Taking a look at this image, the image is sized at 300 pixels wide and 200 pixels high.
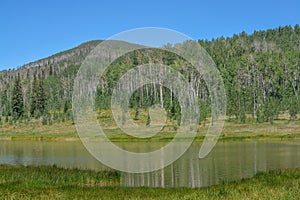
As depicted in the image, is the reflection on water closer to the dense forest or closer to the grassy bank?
the grassy bank

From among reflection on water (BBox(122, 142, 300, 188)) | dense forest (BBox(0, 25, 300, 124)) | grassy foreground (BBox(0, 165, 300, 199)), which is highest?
dense forest (BBox(0, 25, 300, 124))

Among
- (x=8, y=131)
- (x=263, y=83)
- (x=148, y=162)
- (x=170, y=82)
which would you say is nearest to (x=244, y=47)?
(x=263, y=83)

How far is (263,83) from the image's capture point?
137 meters

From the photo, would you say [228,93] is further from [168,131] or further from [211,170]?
[211,170]

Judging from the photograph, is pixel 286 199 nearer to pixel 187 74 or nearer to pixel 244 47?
pixel 187 74

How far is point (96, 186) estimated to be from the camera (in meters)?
26.1

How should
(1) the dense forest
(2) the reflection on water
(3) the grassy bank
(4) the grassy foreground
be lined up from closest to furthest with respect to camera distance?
1. (4) the grassy foreground
2. (2) the reflection on water
3. (3) the grassy bank
4. (1) the dense forest

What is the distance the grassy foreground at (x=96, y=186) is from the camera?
771 inches

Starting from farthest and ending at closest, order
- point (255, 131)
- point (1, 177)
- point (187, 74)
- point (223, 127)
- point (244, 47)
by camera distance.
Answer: point (244, 47)
point (187, 74)
point (223, 127)
point (255, 131)
point (1, 177)

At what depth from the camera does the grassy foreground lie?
19578 millimetres

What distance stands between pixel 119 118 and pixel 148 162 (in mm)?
65822

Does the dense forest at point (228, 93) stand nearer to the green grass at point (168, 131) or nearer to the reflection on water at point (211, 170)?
the green grass at point (168, 131)

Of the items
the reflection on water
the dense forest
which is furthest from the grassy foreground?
the dense forest

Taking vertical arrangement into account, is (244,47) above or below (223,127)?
above
